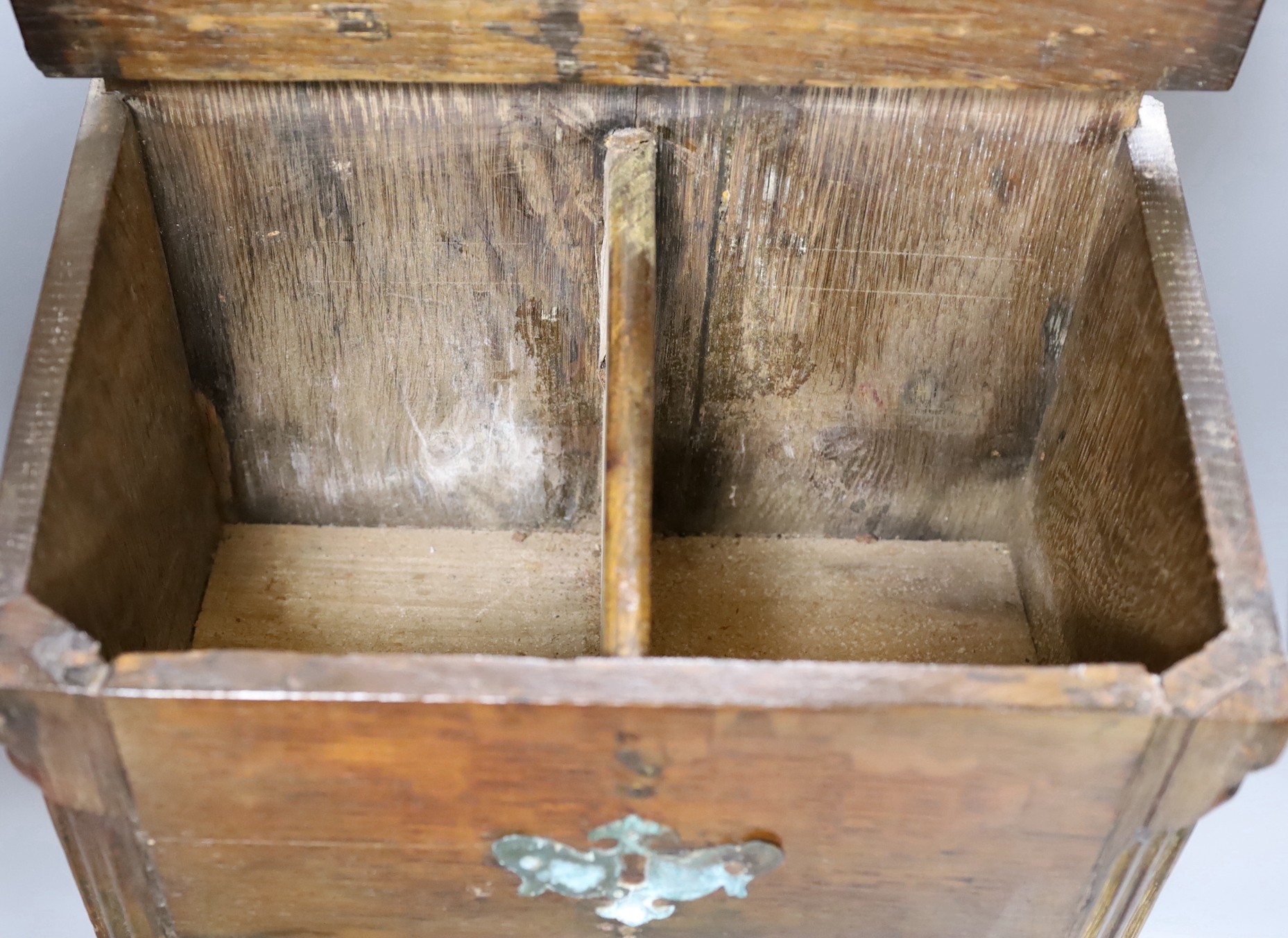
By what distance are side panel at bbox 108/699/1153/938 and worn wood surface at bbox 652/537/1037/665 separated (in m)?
0.26

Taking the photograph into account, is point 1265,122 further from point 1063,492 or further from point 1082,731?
point 1082,731

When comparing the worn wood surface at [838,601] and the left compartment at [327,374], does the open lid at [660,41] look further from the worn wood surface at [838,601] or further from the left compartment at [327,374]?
the worn wood surface at [838,601]

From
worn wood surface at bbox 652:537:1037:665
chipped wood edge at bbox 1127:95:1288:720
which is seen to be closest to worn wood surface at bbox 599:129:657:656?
worn wood surface at bbox 652:537:1037:665

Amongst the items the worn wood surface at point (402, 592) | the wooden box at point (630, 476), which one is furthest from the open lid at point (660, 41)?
the worn wood surface at point (402, 592)

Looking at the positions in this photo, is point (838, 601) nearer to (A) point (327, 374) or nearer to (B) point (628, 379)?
(B) point (628, 379)

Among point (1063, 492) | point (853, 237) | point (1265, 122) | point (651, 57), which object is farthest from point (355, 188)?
point (1265, 122)

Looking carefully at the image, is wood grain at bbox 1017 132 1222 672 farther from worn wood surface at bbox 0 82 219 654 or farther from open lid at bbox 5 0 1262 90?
worn wood surface at bbox 0 82 219 654

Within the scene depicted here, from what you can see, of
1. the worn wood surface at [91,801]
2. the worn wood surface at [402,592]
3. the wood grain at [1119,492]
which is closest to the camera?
the worn wood surface at [91,801]

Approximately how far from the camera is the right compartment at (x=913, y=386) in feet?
3.30

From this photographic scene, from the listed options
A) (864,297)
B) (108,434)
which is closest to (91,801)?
(108,434)

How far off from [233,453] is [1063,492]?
2.45ft

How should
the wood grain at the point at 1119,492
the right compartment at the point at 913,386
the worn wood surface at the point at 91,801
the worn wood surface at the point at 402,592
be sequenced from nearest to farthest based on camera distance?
the worn wood surface at the point at 91,801, the wood grain at the point at 1119,492, the right compartment at the point at 913,386, the worn wood surface at the point at 402,592

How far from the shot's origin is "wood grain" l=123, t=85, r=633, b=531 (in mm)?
1025

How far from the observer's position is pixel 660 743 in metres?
0.79
